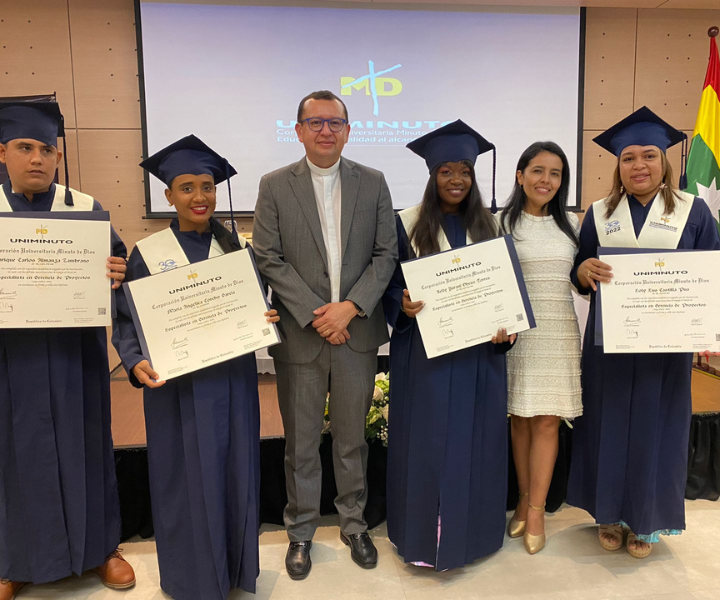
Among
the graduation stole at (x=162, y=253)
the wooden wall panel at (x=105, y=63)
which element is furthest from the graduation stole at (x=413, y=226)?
the wooden wall panel at (x=105, y=63)

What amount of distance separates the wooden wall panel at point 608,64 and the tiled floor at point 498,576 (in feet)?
13.1

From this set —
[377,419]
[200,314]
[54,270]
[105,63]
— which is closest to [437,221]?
[200,314]

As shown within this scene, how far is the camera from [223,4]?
15.0 ft

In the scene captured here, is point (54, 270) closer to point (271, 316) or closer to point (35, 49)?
point (271, 316)

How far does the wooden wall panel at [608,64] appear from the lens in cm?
501

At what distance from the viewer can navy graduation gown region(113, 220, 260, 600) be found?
6.11ft

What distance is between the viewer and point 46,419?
193 centimetres

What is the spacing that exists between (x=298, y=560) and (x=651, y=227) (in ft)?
6.38

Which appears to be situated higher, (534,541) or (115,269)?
(115,269)

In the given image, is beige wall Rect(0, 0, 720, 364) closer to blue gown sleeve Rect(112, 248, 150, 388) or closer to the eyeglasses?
the eyeglasses

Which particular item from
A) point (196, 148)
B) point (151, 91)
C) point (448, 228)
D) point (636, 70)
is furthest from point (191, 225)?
point (636, 70)

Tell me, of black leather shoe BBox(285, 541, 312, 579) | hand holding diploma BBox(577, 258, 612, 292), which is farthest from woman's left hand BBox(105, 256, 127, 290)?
hand holding diploma BBox(577, 258, 612, 292)

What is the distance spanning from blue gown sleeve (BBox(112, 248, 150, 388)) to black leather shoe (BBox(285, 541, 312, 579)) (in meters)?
0.97

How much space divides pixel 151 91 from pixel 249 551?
13.4 ft
